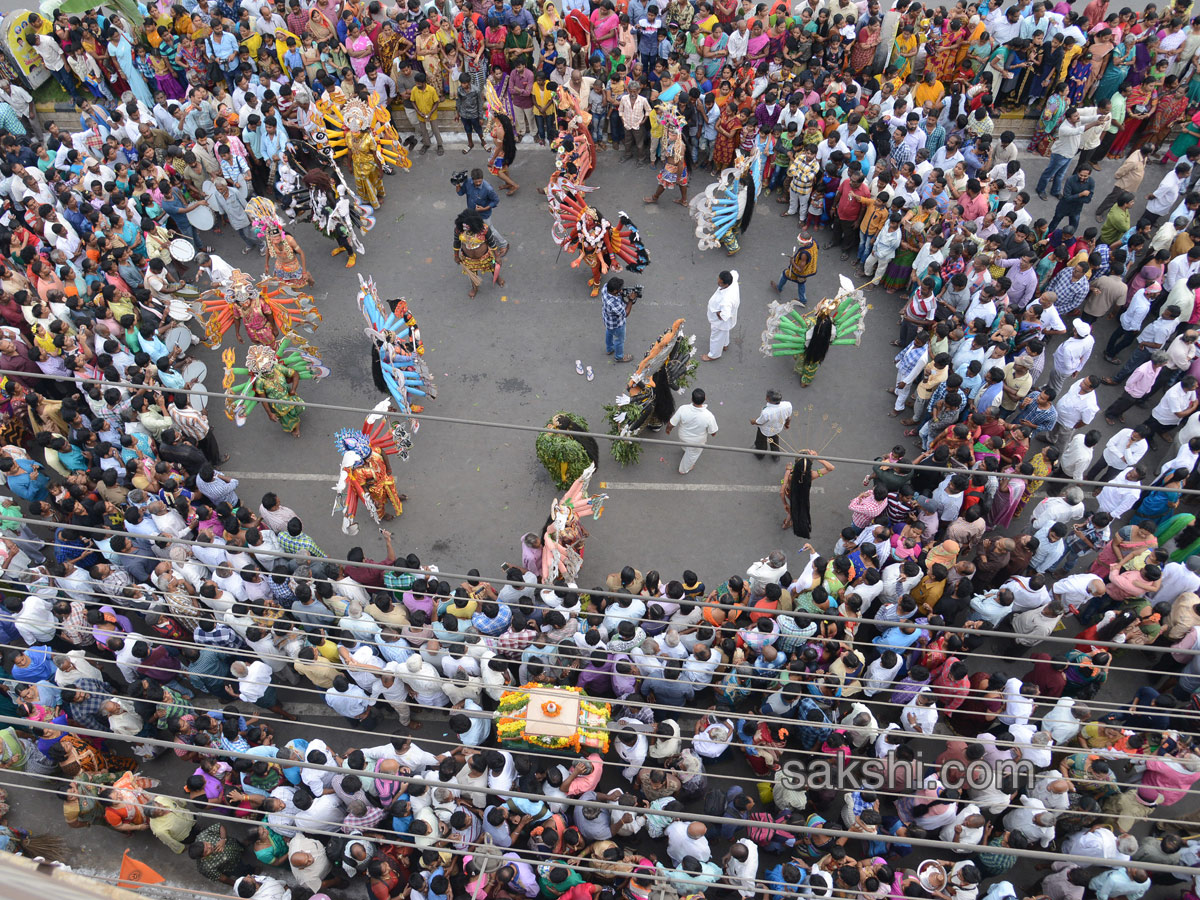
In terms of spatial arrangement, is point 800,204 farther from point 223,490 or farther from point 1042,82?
point 223,490

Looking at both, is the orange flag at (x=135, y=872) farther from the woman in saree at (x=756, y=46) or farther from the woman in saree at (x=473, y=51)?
the woman in saree at (x=756, y=46)

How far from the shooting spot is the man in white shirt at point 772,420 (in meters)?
11.1

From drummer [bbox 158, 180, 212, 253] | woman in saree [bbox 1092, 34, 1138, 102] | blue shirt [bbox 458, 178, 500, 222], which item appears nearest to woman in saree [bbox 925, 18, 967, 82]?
woman in saree [bbox 1092, 34, 1138, 102]

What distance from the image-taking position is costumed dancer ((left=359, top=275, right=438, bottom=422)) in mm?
11227

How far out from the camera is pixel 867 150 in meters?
13.7

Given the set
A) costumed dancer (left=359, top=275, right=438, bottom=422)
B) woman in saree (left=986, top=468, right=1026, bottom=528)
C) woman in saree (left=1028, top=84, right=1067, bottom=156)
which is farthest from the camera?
woman in saree (left=1028, top=84, right=1067, bottom=156)

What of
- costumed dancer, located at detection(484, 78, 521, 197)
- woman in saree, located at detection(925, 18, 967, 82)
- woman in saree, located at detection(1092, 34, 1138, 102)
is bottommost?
costumed dancer, located at detection(484, 78, 521, 197)

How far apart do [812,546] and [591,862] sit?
4791 mm

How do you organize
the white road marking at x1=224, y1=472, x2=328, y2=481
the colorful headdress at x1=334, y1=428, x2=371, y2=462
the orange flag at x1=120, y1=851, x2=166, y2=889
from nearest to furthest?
the orange flag at x1=120, y1=851, x2=166, y2=889, the colorful headdress at x1=334, y1=428, x2=371, y2=462, the white road marking at x1=224, y1=472, x2=328, y2=481

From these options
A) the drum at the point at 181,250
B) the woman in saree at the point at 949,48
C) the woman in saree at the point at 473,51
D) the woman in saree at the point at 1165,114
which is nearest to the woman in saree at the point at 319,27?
the woman in saree at the point at 473,51

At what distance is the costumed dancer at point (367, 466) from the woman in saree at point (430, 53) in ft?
24.4

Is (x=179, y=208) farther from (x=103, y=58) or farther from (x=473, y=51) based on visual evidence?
(x=473, y=51)

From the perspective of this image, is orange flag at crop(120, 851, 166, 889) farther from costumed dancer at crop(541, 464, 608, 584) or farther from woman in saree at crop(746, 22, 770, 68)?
woman in saree at crop(746, 22, 770, 68)

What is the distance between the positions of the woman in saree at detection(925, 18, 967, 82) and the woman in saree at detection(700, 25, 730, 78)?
321 cm
